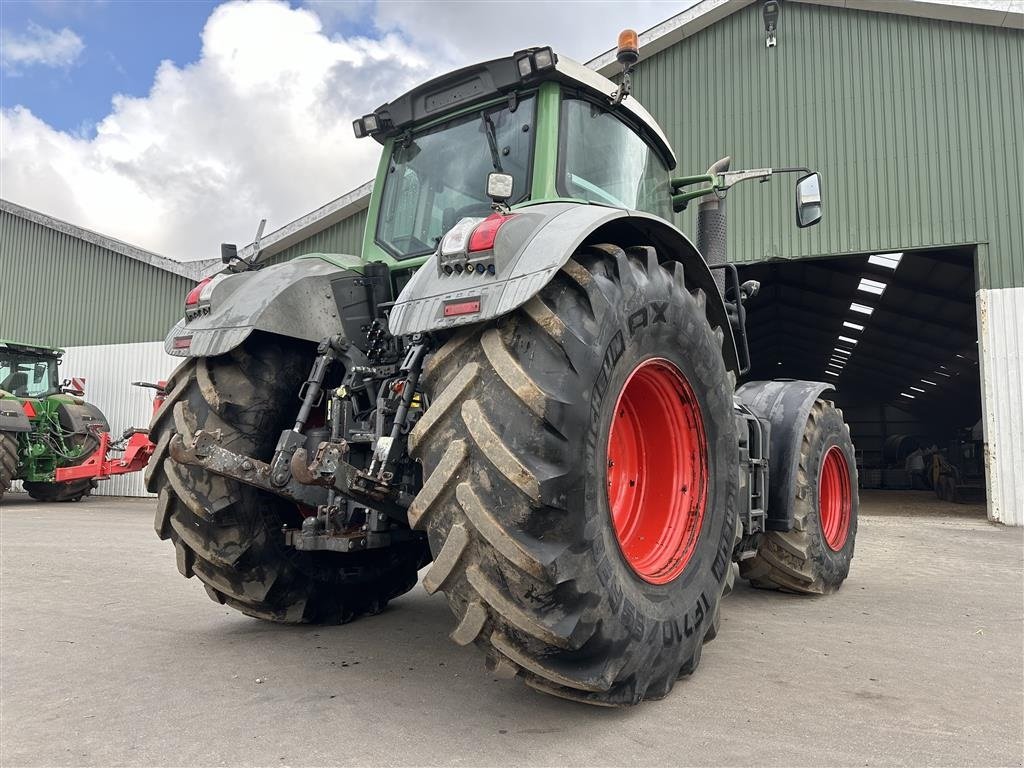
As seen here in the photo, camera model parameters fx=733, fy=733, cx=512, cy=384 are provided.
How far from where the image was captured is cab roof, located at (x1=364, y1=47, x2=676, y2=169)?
10.5 ft

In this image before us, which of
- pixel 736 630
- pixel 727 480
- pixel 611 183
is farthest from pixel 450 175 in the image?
pixel 736 630

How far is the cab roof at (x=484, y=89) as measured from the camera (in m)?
3.21

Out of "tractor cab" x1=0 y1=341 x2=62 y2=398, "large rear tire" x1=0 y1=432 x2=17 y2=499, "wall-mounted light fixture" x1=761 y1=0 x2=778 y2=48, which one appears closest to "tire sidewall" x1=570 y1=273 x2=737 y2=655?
"wall-mounted light fixture" x1=761 y1=0 x2=778 y2=48

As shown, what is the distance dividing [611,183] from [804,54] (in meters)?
9.67

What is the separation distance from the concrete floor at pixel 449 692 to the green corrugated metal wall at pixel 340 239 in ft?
32.5

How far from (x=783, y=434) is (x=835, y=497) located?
3.87 feet

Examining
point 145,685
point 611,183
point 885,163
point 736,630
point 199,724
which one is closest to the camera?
point 199,724

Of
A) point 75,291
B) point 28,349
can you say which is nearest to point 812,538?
point 28,349

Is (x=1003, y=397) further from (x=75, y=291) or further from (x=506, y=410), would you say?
(x=75, y=291)

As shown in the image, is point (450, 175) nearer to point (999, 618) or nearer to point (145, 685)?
point (145, 685)

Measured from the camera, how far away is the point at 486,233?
236 centimetres

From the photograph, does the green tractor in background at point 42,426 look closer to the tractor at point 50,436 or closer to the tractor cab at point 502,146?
the tractor at point 50,436

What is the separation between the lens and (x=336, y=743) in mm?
2324

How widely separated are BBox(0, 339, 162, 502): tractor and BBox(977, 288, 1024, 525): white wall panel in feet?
→ 42.0
